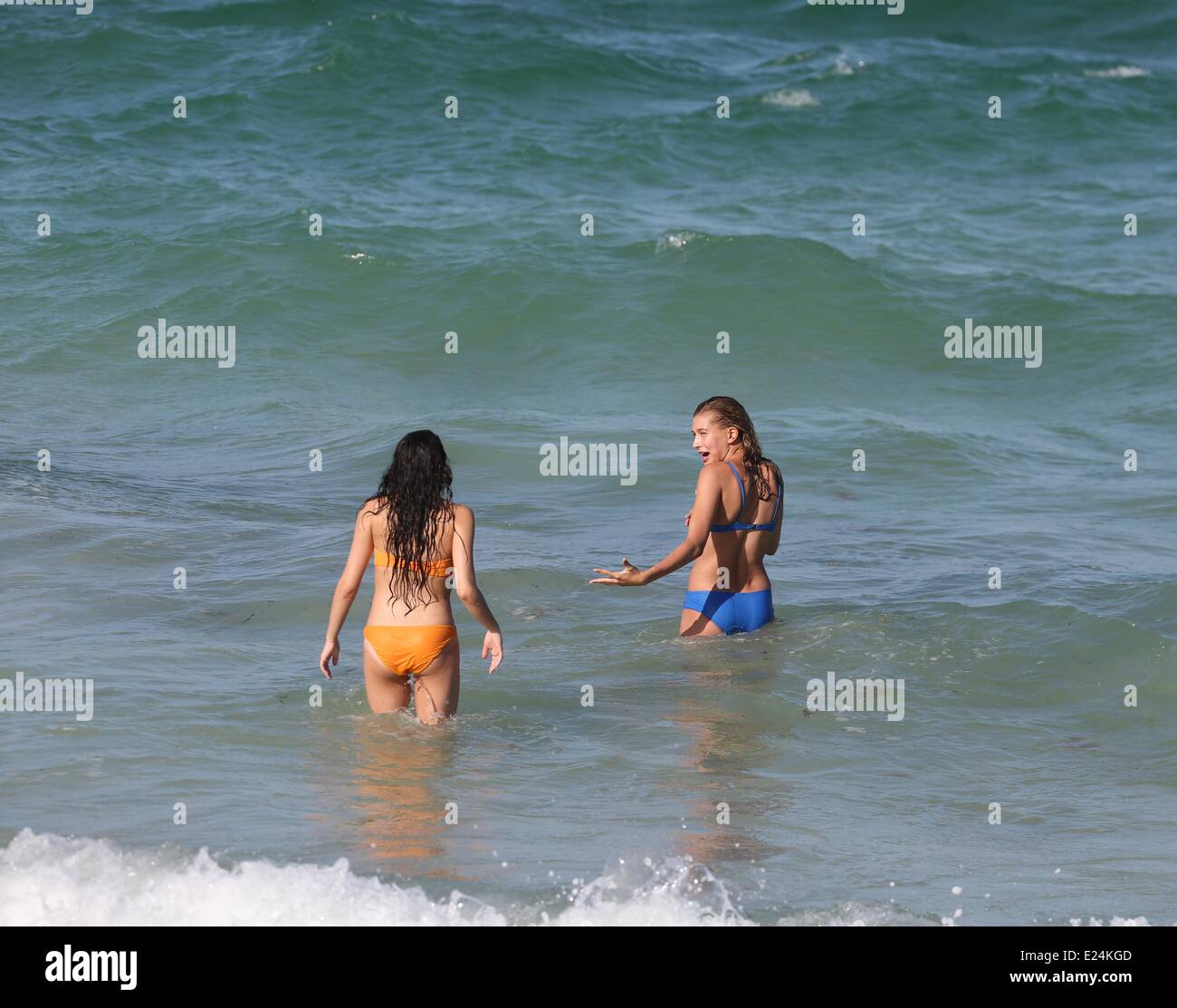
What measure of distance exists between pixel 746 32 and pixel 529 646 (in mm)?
20152

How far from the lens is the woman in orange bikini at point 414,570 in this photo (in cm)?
597

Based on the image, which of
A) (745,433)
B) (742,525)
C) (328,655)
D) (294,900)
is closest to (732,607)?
(742,525)

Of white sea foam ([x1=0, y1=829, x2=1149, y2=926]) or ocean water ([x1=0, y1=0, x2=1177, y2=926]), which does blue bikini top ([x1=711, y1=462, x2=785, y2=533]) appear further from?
white sea foam ([x1=0, y1=829, x2=1149, y2=926])

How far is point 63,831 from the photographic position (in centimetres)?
508

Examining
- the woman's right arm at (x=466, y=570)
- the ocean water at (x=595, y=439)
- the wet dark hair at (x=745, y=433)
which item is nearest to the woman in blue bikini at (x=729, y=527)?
the wet dark hair at (x=745, y=433)

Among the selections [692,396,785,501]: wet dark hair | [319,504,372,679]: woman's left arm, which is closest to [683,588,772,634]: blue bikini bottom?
[692,396,785,501]: wet dark hair

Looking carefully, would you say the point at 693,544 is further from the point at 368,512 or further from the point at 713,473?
the point at 368,512

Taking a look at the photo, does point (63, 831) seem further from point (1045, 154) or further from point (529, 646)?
point (1045, 154)

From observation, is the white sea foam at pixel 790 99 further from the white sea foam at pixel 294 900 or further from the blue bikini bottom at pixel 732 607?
the white sea foam at pixel 294 900

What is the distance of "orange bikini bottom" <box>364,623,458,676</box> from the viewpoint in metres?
6.09

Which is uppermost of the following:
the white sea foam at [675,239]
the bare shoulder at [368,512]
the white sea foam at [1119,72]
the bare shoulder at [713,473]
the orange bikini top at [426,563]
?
the white sea foam at [1119,72]

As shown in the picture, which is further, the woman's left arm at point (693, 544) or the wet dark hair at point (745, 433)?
the wet dark hair at point (745, 433)

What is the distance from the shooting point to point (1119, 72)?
79.9ft

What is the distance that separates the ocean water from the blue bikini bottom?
13 cm
